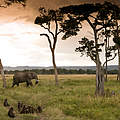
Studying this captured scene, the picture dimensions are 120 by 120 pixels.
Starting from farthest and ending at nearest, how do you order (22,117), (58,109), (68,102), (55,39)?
(55,39)
(68,102)
(58,109)
(22,117)

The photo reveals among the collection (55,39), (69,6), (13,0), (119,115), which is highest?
(13,0)

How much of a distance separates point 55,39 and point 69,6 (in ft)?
37.6

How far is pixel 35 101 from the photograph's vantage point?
20.6 m

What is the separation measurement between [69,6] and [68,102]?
1066 cm

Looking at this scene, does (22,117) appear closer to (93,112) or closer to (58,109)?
(58,109)

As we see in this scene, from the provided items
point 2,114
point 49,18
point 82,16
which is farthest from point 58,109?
point 49,18

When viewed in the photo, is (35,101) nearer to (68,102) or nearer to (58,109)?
(68,102)

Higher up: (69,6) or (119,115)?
(69,6)

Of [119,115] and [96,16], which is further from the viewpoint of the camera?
[96,16]

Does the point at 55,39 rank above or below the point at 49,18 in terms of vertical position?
below

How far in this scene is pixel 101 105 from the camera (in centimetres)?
1783

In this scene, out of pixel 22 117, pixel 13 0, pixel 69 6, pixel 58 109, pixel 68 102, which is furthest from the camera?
pixel 13 0

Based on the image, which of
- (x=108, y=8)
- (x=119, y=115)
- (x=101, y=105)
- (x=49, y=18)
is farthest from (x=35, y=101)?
(x=49, y=18)

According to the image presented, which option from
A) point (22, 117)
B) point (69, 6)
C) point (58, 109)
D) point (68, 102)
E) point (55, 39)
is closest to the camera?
point (22, 117)
